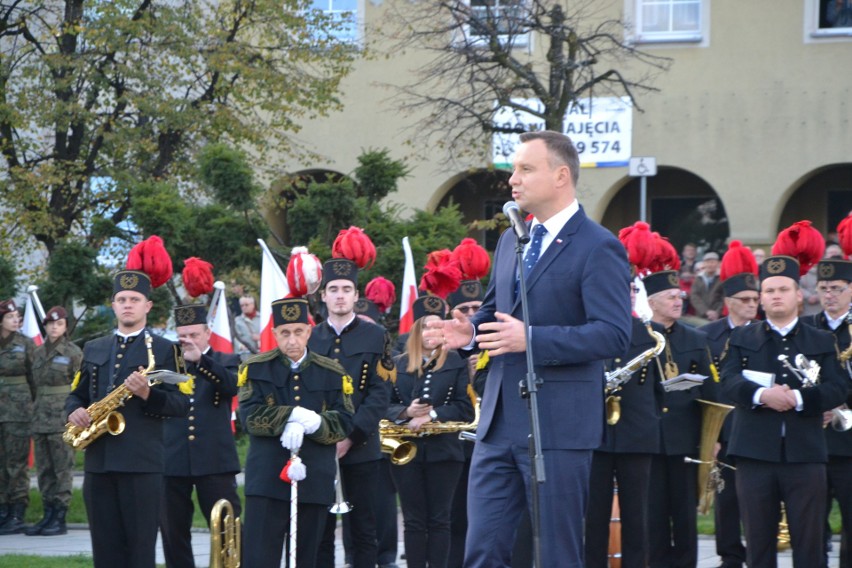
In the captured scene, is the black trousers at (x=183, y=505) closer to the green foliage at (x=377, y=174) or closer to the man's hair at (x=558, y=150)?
the man's hair at (x=558, y=150)

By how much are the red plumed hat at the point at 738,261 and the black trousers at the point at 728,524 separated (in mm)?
1391

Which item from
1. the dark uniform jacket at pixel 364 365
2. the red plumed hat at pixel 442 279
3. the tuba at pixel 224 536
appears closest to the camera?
the tuba at pixel 224 536

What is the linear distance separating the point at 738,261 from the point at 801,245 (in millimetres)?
1721

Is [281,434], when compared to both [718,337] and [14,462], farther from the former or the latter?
[14,462]

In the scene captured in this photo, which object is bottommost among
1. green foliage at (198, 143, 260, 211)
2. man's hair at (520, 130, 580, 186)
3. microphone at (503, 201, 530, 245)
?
microphone at (503, 201, 530, 245)

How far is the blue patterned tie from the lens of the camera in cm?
602

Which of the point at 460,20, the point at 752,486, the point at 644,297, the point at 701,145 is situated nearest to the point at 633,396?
the point at 644,297

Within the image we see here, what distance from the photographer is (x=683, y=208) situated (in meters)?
25.0

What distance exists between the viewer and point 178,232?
15.3m

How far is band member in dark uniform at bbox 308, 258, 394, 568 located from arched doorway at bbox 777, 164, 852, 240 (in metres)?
15.6

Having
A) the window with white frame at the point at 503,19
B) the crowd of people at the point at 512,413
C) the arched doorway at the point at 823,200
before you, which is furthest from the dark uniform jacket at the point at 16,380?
the arched doorway at the point at 823,200

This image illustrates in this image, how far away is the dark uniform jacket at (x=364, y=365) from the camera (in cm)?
947

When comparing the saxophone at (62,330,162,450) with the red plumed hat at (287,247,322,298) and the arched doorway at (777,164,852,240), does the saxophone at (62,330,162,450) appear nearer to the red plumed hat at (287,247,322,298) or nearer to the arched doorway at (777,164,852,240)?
the red plumed hat at (287,247,322,298)

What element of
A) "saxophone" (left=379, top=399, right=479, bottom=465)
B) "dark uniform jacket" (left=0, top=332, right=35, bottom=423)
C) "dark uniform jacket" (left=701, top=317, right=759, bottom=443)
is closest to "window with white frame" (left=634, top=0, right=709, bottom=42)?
"dark uniform jacket" (left=701, top=317, right=759, bottom=443)
